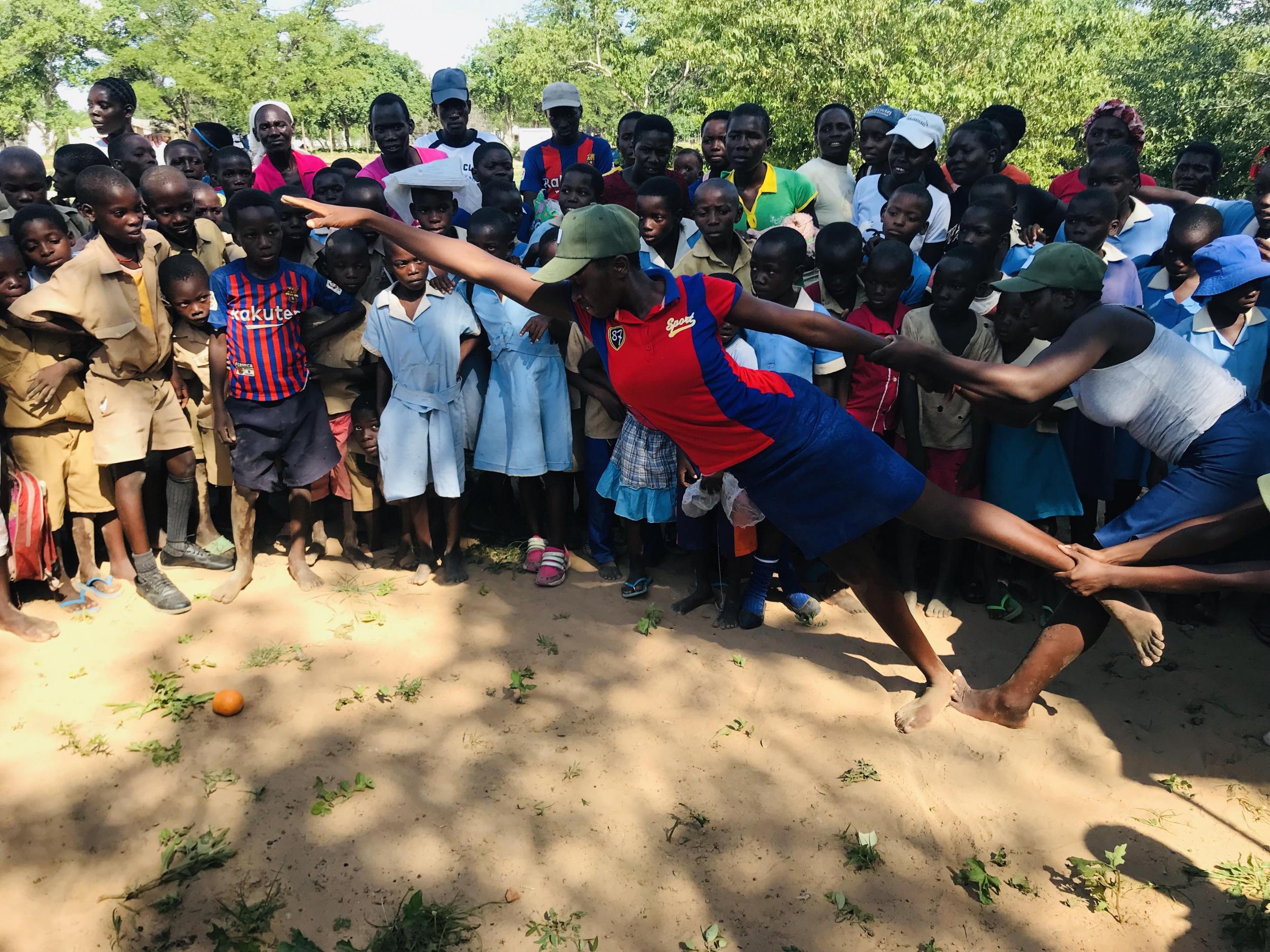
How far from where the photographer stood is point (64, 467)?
4.27 m

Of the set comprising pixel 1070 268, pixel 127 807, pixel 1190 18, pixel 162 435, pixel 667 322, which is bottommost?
pixel 127 807

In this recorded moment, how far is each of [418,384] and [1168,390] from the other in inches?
124

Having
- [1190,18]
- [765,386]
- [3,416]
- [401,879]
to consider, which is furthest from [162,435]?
[1190,18]

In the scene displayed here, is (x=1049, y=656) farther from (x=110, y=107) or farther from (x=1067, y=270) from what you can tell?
(x=110, y=107)

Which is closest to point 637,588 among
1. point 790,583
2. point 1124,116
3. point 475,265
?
point 790,583

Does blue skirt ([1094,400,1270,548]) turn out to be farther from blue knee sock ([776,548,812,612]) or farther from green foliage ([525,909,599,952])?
green foliage ([525,909,599,952])

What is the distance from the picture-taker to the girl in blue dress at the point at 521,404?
450cm

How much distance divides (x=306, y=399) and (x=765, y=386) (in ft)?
7.97

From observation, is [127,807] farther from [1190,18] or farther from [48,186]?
[1190,18]

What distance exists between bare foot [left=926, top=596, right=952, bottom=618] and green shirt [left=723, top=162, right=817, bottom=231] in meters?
2.26

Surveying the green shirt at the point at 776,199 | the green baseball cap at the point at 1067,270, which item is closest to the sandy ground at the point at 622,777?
the green baseball cap at the point at 1067,270

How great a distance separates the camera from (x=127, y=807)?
3.02 m

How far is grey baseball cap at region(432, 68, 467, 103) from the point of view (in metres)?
6.21

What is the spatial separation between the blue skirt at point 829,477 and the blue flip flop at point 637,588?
1.32 meters
